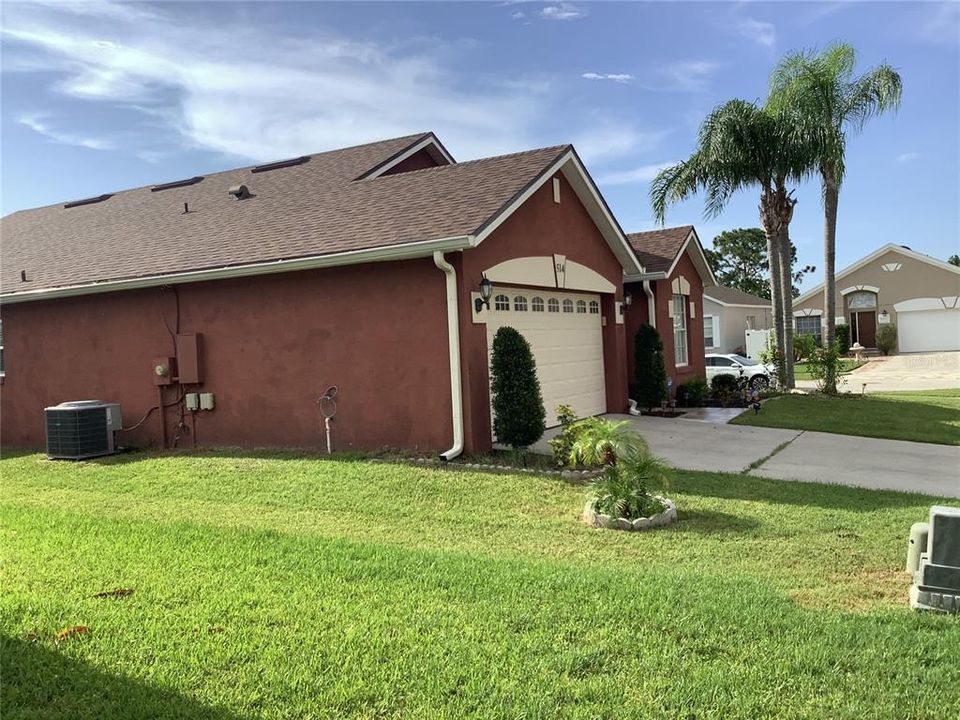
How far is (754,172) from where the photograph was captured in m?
18.8

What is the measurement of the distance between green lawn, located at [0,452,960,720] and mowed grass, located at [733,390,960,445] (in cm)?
536

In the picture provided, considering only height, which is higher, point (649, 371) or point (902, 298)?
point (902, 298)

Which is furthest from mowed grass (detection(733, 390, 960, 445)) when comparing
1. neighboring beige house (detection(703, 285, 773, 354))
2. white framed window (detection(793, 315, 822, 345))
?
white framed window (detection(793, 315, 822, 345))

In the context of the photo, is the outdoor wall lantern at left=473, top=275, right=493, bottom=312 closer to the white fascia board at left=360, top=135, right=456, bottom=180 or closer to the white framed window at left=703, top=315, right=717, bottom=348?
the white fascia board at left=360, top=135, right=456, bottom=180

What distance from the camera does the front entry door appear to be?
39.8 meters

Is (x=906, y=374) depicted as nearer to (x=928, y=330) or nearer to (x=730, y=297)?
(x=928, y=330)

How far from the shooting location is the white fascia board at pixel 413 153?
14336mm

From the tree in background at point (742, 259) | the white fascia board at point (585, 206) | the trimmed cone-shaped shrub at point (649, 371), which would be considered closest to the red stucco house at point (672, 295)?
the trimmed cone-shaped shrub at point (649, 371)

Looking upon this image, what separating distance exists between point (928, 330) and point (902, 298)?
2.08 metres

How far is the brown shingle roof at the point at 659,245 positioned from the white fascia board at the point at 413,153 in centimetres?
496

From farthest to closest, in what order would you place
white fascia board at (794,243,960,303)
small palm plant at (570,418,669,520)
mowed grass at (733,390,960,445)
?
white fascia board at (794,243,960,303)
mowed grass at (733,390,960,445)
small palm plant at (570,418,669,520)

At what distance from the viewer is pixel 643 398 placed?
15070mm

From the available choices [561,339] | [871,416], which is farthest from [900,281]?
[561,339]

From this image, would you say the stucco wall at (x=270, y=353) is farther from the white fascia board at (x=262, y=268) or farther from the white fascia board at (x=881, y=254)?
the white fascia board at (x=881, y=254)
